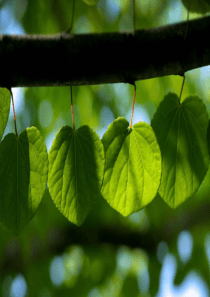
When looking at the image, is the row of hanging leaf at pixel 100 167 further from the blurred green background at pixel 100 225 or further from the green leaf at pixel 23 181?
the blurred green background at pixel 100 225

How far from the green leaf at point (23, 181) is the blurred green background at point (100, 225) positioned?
40.4 inches

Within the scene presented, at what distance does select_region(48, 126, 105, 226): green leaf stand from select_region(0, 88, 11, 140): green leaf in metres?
0.08

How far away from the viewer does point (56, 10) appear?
143cm

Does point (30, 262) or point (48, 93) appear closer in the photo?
point (48, 93)

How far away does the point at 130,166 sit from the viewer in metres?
0.43

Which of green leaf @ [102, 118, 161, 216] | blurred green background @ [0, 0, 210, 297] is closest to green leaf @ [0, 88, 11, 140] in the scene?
green leaf @ [102, 118, 161, 216]

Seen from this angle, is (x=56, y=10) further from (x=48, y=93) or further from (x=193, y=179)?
(x=193, y=179)

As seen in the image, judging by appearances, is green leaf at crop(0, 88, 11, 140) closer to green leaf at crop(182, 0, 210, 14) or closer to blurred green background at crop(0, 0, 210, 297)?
green leaf at crop(182, 0, 210, 14)

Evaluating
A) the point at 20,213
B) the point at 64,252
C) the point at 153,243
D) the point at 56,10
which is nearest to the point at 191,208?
the point at 153,243

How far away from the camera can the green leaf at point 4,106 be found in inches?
17.3

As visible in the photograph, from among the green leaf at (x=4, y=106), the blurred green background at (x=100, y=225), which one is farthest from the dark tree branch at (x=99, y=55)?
the blurred green background at (x=100, y=225)

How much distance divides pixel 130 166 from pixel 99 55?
0.48 feet

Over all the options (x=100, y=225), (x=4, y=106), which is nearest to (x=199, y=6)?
(x=4, y=106)

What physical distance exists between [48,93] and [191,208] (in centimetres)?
93
